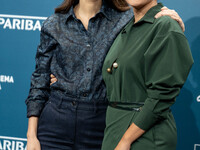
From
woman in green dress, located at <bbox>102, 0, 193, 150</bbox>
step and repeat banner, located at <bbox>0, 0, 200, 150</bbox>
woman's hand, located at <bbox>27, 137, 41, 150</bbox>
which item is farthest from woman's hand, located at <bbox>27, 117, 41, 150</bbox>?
step and repeat banner, located at <bbox>0, 0, 200, 150</bbox>

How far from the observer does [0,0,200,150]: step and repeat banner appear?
1998 mm

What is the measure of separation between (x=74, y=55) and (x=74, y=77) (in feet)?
0.31

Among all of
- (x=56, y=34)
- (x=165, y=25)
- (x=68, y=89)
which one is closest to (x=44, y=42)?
(x=56, y=34)

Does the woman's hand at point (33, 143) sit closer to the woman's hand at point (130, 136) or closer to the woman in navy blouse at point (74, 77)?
the woman in navy blouse at point (74, 77)

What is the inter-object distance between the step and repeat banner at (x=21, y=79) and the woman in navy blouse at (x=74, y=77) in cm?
66

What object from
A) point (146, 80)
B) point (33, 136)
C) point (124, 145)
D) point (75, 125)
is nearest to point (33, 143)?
point (33, 136)

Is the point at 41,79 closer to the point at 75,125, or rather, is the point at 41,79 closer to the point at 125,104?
the point at 75,125

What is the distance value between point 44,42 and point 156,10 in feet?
1.85

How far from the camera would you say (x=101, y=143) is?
1460mm

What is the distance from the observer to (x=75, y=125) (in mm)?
1419

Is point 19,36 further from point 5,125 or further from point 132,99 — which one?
point 132,99

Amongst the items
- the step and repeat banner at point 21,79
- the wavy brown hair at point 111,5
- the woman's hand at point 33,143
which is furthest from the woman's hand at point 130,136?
the step and repeat banner at point 21,79

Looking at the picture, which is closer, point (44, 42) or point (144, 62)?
point (144, 62)

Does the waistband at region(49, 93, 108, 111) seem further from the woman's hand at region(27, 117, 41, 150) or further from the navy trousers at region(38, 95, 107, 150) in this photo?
the woman's hand at region(27, 117, 41, 150)
